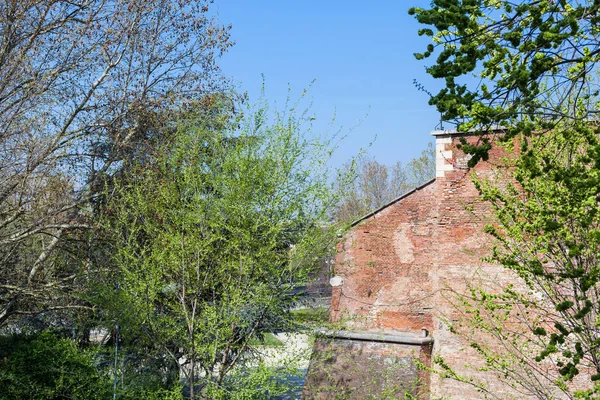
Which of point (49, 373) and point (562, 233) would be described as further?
point (49, 373)

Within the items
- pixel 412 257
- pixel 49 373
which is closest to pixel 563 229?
pixel 412 257

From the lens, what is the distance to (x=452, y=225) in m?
11.0

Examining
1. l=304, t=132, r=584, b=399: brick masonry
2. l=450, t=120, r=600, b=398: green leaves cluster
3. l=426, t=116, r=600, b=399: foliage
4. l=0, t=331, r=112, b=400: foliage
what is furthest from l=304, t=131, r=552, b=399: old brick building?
l=0, t=331, r=112, b=400: foliage

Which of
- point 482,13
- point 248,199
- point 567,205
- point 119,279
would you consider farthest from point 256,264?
point 482,13

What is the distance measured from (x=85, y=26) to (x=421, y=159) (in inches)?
896

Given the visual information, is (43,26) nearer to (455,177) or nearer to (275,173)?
(275,173)

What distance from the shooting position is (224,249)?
1007cm

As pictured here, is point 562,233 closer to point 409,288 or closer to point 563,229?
Answer: point 563,229

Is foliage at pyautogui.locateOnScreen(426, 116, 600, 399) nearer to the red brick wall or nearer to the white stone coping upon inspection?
the red brick wall

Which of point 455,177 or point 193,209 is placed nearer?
point 193,209

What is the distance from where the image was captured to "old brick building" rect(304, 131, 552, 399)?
10.7 meters

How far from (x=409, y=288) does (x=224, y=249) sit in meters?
4.98

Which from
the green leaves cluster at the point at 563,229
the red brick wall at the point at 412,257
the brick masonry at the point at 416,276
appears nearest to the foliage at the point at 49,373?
the brick masonry at the point at 416,276

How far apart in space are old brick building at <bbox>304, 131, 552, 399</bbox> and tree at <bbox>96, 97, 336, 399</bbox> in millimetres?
1105
